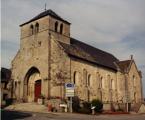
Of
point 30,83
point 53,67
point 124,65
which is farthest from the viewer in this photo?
point 124,65

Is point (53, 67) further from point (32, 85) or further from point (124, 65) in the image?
point (124, 65)

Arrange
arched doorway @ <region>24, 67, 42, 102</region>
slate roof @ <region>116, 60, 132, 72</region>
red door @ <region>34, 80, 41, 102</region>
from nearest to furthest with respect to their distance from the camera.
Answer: red door @ <region>34, 80, 41, 102</region>
arched doorway @ <region>24, 67, 42, 102</region>
slate roof @ <region>116, 60, 132, 72</region>

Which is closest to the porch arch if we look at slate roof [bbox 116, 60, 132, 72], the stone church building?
the stone church building

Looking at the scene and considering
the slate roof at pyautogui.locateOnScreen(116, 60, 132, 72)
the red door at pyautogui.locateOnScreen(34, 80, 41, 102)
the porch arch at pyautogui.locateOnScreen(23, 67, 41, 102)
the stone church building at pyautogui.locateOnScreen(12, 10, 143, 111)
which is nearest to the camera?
the stone church building at pyautogui.locateOnScreen(12, 10, 143, 111)

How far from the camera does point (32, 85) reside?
44875mm

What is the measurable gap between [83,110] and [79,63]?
836 cm

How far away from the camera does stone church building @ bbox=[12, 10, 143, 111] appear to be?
1577 inches

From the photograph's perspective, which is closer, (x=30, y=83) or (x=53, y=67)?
(x=53, y=67)

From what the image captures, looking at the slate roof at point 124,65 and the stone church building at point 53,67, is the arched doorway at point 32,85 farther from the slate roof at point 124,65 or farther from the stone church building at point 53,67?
the slate roof at point 124,65

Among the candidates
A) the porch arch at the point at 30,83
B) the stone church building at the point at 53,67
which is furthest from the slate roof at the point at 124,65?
the porch arch at the point at 30,83

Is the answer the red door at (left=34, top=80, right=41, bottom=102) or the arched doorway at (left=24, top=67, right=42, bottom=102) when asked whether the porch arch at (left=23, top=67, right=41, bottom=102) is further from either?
the red door at (left=34, top=80, right=41, bottom=102)

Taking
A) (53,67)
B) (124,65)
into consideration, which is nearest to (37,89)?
(53,67)

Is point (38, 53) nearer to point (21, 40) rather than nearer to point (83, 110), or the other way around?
point (21, 40)

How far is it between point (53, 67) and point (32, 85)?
6280mm
